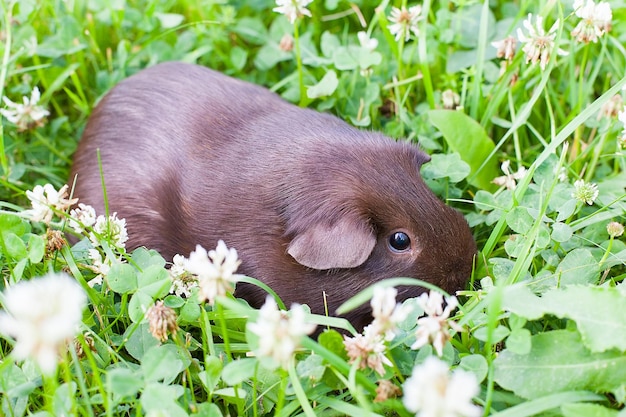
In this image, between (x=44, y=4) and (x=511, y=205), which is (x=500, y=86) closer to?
(x=511, y=205)

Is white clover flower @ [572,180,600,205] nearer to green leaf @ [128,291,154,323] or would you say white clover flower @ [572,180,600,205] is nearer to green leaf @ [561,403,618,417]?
green leaf @ [561,403,618,417]

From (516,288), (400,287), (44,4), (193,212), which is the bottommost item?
(400,287)

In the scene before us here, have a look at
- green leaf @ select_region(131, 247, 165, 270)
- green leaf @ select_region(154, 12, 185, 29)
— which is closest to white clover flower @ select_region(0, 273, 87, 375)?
green leaf @ select_region(131, 247, 165, 270)

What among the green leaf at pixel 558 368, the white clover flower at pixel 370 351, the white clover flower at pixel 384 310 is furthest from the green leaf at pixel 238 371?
the green leaf at pixel 558 368

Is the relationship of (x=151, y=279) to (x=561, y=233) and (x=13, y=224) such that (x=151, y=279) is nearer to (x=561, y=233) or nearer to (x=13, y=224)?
(x=13, y=224)

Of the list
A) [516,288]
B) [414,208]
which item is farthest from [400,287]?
[516,288]
